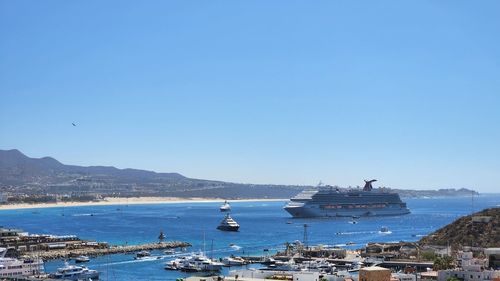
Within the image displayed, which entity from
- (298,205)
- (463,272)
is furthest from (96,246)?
(298,205)

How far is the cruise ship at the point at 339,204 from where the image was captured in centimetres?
12325

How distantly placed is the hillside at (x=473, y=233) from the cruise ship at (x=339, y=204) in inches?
2344

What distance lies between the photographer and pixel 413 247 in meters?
61.4

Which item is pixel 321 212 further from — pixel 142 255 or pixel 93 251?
pixel 93 251

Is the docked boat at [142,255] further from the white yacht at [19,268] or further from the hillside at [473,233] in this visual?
the hillside at [473,233]

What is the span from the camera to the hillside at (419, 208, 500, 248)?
57250mm

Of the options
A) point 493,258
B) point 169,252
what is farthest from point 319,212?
point 493,258

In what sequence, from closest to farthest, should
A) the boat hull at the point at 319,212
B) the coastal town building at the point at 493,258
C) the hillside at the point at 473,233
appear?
the coastal town building at the point at 493,258 < the hillside at the point at 473,233 < the boat hull at the point at 319,212

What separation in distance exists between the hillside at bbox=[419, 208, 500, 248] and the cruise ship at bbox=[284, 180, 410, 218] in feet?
195

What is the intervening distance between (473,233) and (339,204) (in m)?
67.7

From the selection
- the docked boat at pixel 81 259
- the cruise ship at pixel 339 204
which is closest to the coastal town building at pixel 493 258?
the docked boat at pixel 81 259

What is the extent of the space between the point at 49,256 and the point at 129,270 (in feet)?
39.2

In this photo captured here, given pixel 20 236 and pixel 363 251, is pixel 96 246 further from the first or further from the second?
pixel 363 251

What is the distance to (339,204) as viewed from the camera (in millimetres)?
126875
